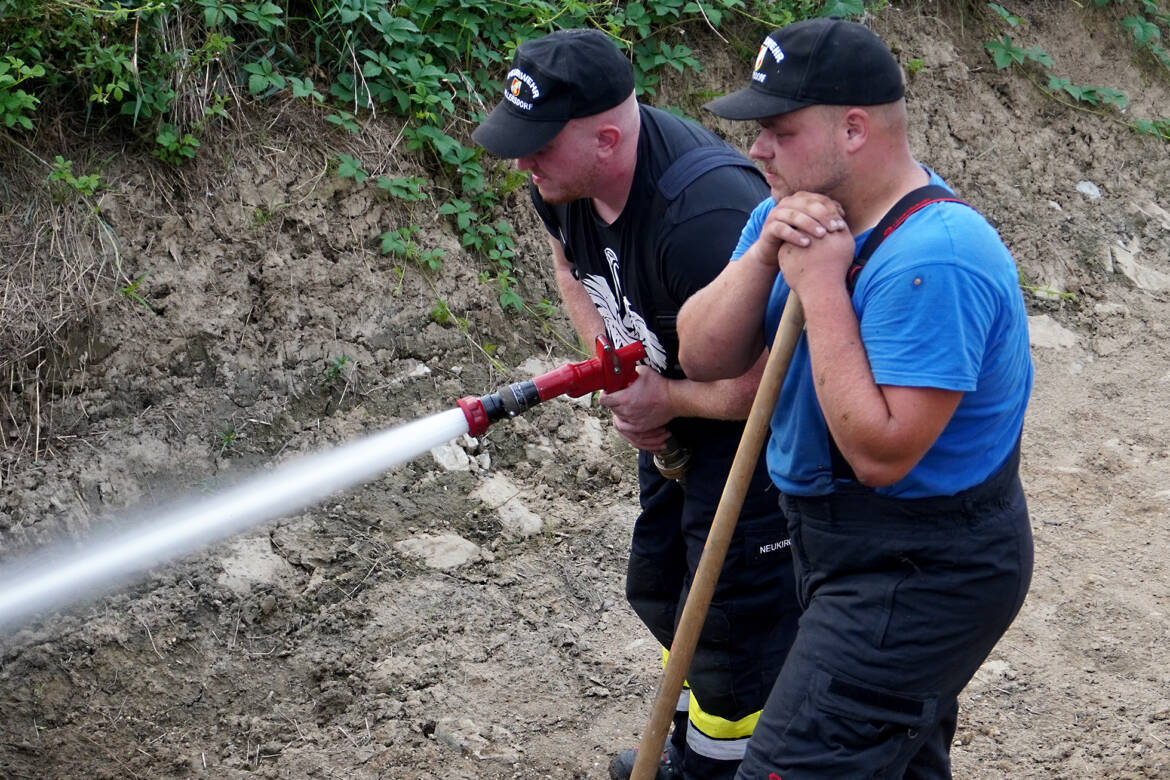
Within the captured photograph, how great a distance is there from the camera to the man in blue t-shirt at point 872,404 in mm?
2154

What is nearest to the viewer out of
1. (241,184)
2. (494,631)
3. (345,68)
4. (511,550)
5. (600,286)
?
(600,286)

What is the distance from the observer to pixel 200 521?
4.65 m

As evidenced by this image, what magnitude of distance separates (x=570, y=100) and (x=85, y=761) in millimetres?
2846

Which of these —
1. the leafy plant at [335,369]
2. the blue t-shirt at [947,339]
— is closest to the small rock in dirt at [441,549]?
the leafy plant at [335,369]

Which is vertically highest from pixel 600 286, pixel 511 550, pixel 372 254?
pixel 600 286

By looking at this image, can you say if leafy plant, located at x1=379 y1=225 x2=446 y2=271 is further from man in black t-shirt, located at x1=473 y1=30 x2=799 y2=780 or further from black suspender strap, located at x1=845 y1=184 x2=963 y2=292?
black suspender strap, located at x1=845 y1=184 x2=963 y2=292

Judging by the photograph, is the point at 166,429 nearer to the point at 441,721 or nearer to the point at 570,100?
the point at 441,721

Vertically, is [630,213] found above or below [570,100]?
below

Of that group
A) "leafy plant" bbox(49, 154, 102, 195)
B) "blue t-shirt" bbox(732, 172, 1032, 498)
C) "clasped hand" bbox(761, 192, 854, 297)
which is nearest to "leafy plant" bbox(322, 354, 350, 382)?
"leafy plant" bbox(49, 154, 102, 195)

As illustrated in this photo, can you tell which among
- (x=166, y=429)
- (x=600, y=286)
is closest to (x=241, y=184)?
(x=166, y=429)

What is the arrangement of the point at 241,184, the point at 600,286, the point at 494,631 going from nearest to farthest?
1. the point at 600,286
2. the point at 494,631
3. the point at 241,184

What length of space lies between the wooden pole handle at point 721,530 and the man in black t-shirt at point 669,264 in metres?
0.34

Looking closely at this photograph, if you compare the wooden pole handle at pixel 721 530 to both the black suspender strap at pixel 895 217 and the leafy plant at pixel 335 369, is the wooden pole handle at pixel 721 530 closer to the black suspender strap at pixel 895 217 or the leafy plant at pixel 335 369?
the black suspender strap at pixel 895 217

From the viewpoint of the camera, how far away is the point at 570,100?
3.01 m
